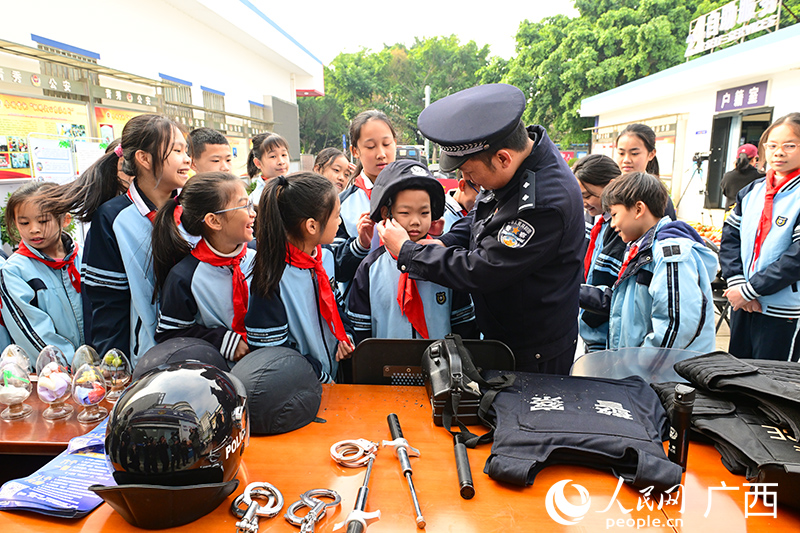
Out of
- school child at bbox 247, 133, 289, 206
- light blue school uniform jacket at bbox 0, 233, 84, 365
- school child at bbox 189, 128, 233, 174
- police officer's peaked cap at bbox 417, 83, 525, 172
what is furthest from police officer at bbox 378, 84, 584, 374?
school child at bbox 247, 133, 289, 206

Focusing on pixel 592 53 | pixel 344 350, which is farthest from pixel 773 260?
pixel 592 53

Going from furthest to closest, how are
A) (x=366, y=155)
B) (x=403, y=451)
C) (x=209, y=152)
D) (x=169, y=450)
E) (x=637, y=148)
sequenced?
(x=209, y=152)
(x=637, y=148)
(x=366, y=155)
(x=403, y=451)
(x=169, y=450)

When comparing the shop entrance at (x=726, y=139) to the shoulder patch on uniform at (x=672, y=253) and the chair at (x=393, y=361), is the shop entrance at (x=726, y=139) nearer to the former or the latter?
the shoulder patch on uniform at (x=672, y=253)

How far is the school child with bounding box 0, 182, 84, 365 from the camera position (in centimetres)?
261

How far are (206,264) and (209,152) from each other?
209 cm

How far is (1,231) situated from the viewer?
3.96m

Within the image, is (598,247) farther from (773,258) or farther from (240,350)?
(240,350)

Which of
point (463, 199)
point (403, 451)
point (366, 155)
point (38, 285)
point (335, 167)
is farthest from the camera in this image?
point (335, 167)

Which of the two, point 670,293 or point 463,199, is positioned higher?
point 463,199

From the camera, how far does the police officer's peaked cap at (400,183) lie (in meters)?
2.12

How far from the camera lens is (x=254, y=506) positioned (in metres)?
1.19

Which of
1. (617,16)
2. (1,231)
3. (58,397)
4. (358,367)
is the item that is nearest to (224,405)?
(358,367)

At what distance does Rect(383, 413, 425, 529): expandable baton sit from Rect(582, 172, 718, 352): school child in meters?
1.30

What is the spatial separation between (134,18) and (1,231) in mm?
5929
